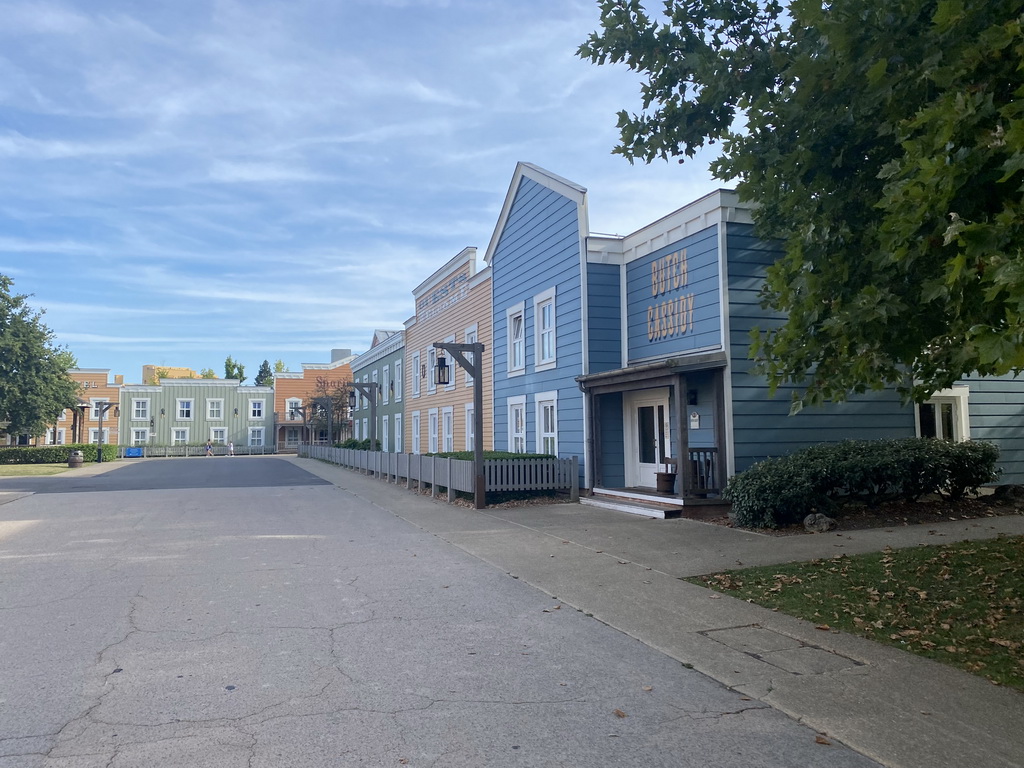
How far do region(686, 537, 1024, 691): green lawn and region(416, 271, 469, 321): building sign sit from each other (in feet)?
61.8

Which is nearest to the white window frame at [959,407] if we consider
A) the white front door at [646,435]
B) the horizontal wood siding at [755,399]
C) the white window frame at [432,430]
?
the horizontal wood siding at [755,399]

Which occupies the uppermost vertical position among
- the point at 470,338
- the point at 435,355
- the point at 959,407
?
the point at 470,338

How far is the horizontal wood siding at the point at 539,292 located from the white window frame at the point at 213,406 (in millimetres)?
53073

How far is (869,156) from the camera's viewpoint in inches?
258

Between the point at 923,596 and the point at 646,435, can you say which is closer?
the point at 923,596

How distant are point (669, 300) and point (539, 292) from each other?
4.91 meters

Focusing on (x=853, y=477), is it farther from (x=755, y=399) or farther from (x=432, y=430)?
(x=432, y=430)

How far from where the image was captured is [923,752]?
3.93 metres

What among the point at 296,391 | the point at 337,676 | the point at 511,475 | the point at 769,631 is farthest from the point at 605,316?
the point at 296,391

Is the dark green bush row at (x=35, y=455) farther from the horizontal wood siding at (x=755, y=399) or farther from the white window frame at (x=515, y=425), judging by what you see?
the horizontal wood siding at (x=755, y=399)

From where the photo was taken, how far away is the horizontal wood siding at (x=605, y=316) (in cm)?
1759

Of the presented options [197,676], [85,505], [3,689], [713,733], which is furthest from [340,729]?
[85,505]

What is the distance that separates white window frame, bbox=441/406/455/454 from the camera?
27.0 m

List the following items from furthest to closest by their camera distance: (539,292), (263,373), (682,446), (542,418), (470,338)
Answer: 1. (263,373)
2. (470,338)
3. (539,292)
4. (542,418)
5. (682,446)
